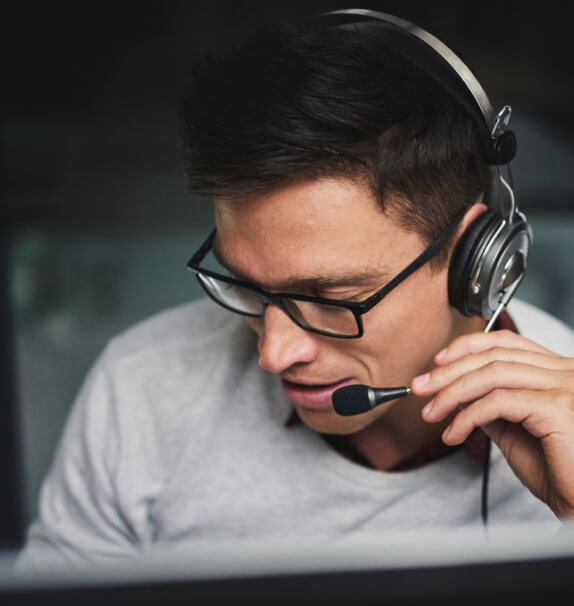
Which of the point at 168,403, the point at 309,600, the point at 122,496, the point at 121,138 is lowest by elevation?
the point at 122,496

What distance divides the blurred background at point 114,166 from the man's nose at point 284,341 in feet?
2.07

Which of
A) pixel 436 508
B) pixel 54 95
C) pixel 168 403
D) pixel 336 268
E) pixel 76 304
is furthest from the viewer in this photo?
pixel 76 304

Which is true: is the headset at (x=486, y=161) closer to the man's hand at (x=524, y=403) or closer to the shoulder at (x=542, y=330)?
the man's hand at (x=524, y=403)

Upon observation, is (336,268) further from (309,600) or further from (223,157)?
(309,600)

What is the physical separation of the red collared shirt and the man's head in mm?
200

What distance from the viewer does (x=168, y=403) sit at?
4.49 ft

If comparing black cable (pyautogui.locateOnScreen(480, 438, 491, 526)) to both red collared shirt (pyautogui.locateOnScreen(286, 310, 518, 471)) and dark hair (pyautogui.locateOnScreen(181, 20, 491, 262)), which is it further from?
dark hair (pyautogui.locateOnScreen(181, 20, 491, 262))

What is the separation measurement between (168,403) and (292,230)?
0.54 metres

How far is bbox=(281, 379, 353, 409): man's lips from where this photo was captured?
1098 millimetres

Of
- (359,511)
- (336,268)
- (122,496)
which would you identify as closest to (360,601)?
(336,268)

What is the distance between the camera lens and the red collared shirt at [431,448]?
1.22 m

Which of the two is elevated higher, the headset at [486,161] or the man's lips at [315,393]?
the headset at [486,161]

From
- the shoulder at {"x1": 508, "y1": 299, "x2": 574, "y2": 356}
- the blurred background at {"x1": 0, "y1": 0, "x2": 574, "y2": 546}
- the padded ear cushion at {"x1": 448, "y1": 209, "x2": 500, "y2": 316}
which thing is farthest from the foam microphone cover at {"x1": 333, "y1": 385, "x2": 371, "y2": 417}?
the blurred background at {"x1": 0, "y1": 0, "x2": 574, "y2": 546}

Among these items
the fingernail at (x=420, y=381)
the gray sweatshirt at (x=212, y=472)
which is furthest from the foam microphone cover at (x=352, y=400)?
the gray sweatshirt at (x=212, y=472)
